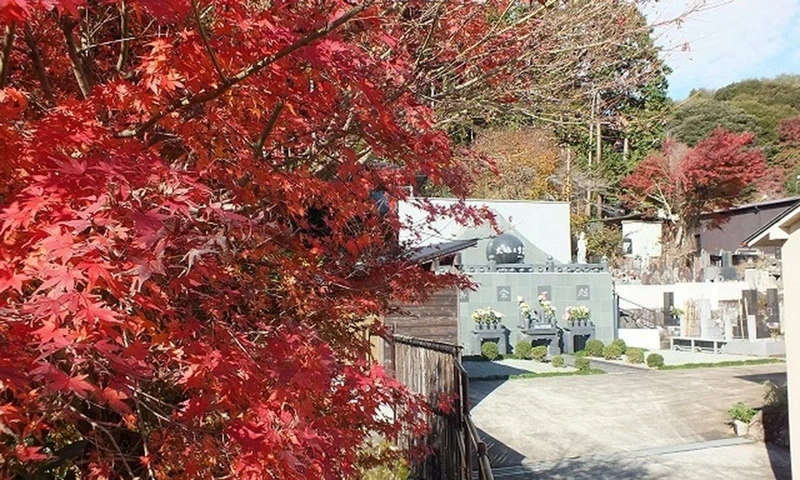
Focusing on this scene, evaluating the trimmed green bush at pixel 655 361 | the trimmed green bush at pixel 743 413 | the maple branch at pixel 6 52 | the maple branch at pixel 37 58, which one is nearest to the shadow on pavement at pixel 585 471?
the trimmed green bush at pixel 743 413

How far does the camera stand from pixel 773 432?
10984 mm

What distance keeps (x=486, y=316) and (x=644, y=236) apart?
1783 centimetres

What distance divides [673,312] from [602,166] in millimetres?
10490

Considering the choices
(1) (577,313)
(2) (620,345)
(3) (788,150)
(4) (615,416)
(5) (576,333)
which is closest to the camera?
(4) (615,416)

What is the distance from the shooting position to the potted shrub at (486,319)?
20.0 meters

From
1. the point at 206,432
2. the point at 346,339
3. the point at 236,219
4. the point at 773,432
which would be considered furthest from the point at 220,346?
the point at 773,432

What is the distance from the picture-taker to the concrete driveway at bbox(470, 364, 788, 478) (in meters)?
10.1

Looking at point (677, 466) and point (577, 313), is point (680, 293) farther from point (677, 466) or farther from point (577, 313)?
point (677, 466)

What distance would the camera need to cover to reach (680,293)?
982 inches

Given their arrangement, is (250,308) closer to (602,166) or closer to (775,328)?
(775,328)

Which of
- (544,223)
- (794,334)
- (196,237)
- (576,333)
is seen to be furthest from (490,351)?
(196,237)

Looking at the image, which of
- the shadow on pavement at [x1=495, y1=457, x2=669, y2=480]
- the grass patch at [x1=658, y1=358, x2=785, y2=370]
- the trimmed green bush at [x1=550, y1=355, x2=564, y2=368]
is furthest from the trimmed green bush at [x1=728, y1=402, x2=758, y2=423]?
the trimmed green bush at [x1=550, y1=355, x2=564, y2=368]

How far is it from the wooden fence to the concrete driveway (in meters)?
2.22

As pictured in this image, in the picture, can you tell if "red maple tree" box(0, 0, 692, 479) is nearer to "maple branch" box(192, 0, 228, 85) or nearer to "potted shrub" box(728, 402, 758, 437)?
"maple branch" box(192, 0, 228, 85)
